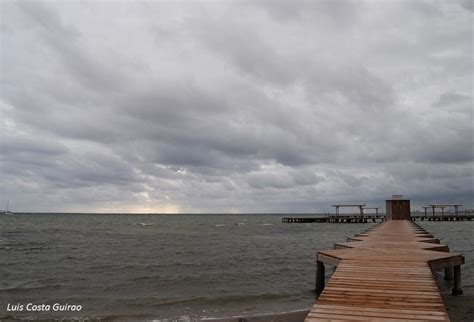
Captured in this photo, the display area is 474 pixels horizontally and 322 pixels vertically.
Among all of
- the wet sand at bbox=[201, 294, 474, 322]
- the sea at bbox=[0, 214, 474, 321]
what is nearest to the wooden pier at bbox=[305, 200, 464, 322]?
the wet sand at bbox=[201, 294, 474, 322]

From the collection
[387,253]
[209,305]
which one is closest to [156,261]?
[209,305]

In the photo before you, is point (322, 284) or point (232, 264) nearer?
point (322, 284)

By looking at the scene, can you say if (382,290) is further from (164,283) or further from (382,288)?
(164,283)

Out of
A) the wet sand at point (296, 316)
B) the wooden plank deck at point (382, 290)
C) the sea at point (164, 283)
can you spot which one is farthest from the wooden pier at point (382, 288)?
the sea at point (164, 283)

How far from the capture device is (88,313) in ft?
40.5

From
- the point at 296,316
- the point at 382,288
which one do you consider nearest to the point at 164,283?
the point at 296,316

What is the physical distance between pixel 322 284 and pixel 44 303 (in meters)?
9.41

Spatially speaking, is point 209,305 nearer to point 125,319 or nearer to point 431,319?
point 125,319

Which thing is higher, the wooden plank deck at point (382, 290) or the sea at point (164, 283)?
the wooden plank deck at point (382, 290)

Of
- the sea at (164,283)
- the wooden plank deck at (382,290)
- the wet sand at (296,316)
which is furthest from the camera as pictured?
the sea at (164,283)

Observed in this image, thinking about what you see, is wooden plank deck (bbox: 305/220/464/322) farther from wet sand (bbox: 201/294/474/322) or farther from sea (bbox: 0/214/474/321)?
sea (bbox: 0/214/474/321)

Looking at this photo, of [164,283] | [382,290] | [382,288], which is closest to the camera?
[382,290]

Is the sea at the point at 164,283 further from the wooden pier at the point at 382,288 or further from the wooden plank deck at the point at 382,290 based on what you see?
A: the wooden plank deck at the point at 382,290

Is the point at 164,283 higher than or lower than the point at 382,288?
lower
